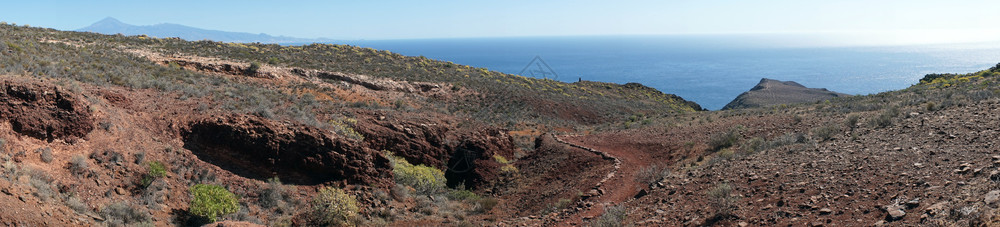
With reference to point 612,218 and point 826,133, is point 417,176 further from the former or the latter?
point 826,133

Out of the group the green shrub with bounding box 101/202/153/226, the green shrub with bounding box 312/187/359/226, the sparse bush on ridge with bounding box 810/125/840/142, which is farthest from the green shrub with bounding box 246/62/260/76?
the sparse bush on ridge with bounding box 810/125/840/142

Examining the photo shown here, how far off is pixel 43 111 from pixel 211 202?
3302 millimetres

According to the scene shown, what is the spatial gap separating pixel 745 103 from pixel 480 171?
49806 millimetres

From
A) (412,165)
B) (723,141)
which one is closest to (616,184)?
(723,141)

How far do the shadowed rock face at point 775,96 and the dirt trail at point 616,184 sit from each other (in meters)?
41.0

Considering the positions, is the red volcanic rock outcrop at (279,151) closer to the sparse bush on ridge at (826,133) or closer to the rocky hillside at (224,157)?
the rocky hillside at (224,157)

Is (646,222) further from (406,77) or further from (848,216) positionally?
(406,77)

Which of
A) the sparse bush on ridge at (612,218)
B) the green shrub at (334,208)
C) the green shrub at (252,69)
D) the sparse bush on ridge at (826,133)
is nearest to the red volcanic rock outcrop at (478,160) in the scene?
the green shrub at (334,208)

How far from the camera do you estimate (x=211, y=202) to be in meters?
8.11

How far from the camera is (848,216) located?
6.70 metres

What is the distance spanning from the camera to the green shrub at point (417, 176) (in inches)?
493

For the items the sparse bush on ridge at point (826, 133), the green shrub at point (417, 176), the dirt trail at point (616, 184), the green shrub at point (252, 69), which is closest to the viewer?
the dirt trail at point (616, 184)

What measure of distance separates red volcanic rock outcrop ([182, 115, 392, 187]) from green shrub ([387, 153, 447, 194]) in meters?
0.80

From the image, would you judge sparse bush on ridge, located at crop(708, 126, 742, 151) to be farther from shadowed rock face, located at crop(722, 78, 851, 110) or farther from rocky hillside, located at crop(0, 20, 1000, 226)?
shadowed rock face, located at crop(722, 78, 851, 110)
